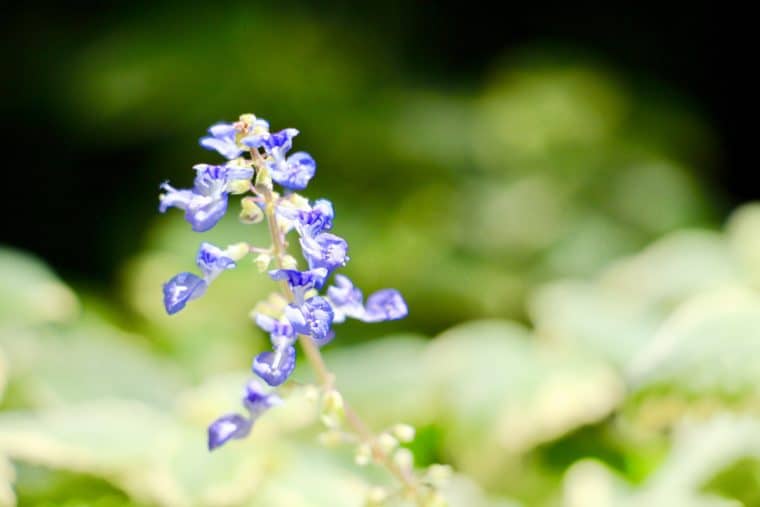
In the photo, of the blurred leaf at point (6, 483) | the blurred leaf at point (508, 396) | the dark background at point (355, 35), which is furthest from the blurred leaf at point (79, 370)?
the dark background at point (355, 35)

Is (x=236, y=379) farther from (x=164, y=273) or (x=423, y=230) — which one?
(x=423, y=230)

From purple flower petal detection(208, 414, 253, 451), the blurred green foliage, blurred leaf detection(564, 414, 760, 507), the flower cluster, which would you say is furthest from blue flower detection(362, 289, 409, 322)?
blurred leaf detection(564, 414, 760, 507)

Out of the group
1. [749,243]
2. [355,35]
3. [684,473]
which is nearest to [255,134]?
[684,473]

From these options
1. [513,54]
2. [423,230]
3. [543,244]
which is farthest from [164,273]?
[513,54]

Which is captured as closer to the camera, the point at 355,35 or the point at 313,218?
the point at 313,218

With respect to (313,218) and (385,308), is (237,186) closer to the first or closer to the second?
(313,218)

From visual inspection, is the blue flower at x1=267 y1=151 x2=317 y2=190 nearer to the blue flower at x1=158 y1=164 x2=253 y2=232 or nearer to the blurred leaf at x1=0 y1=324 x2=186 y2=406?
the blue flower at x1=158 y1=164 x2=253 y2=232
